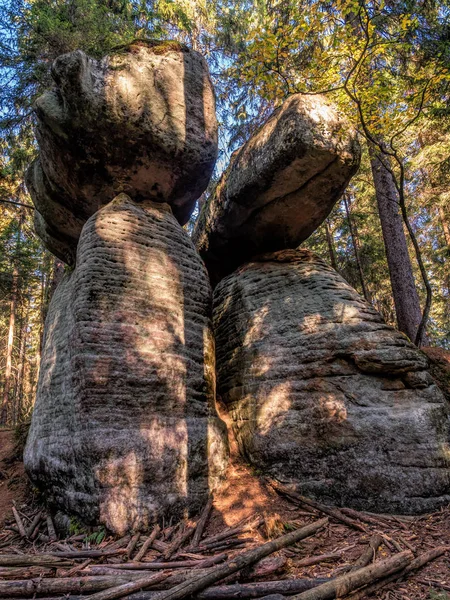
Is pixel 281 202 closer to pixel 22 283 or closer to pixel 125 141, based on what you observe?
pixel 125 141

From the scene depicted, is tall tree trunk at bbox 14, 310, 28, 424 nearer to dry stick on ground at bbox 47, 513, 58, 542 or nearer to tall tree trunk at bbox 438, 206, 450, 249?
dry stick on ground at bbox 47, 513, 58, 542

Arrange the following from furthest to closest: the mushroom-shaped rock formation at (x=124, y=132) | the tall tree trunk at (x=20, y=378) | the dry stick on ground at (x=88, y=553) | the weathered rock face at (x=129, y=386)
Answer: the tall tree trunk at (x=20, y=378), the mushroom-shaped rock formation at (x=124, y=132), the weathered rock face at (x=129, y=386), the dry stick on ground at (x=88, y=553)

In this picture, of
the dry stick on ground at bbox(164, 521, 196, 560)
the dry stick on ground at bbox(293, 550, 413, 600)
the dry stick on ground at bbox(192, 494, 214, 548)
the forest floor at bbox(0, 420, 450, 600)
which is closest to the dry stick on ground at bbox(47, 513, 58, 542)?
the forest floor at bbox(0, 420, 450, 600)

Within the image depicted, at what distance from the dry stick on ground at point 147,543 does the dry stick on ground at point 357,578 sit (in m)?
1.78

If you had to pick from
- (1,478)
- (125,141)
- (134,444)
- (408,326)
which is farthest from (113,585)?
(408,326)

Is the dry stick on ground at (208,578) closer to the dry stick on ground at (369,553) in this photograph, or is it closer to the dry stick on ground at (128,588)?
the dry stick on ground at (128,588)

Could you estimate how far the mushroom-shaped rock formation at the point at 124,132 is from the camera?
617 cm

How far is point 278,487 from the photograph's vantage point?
496 cm

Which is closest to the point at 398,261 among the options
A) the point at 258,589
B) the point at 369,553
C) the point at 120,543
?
the point at 369,553

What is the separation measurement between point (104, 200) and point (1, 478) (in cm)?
610

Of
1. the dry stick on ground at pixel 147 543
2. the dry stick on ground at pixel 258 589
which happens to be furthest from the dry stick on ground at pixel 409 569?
the dry stick on ground at pixel 147 543

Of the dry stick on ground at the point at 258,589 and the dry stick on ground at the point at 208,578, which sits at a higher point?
the dry stick on ground at the point at 208,578

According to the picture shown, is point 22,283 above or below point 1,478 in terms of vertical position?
above

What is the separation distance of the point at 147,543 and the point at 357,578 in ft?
7.23
